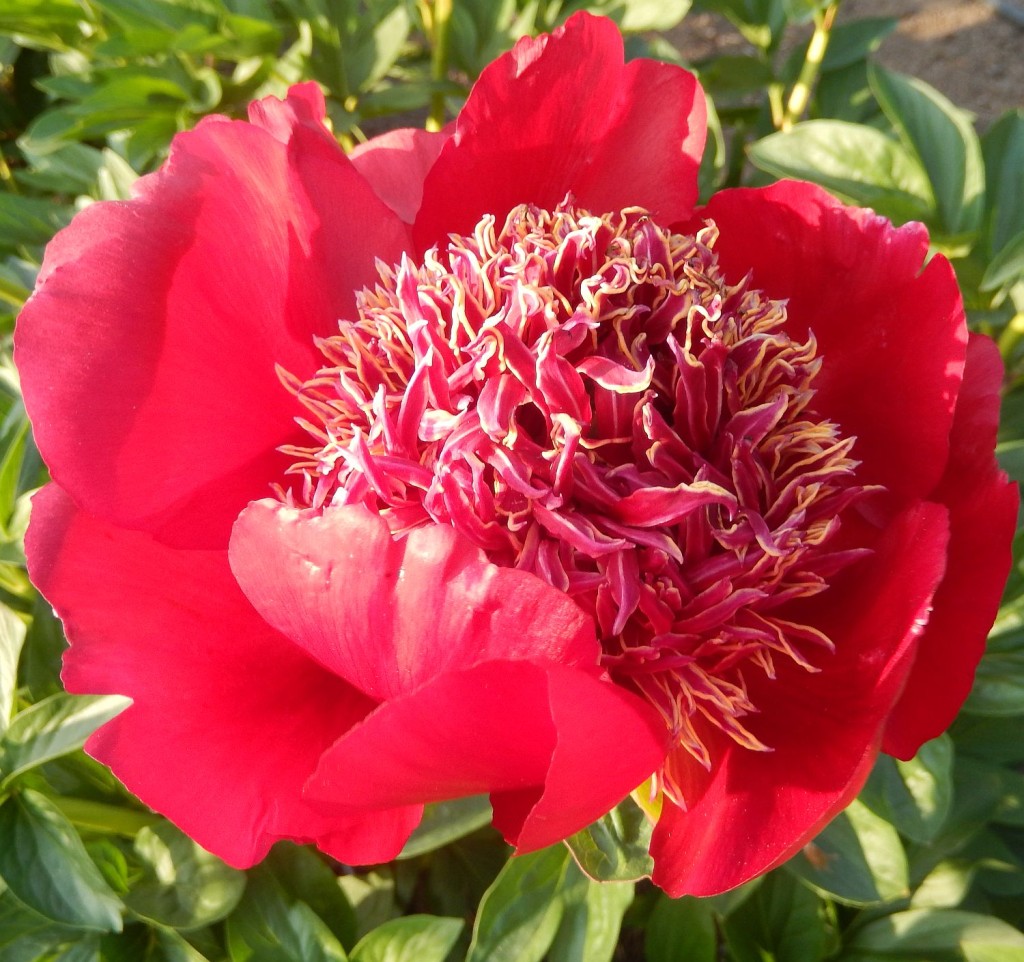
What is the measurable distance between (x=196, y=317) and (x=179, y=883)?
471mm

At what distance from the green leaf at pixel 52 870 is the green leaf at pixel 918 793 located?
1.98ft

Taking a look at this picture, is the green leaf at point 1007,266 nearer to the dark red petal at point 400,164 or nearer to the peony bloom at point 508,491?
the peony bloom at point 508,491

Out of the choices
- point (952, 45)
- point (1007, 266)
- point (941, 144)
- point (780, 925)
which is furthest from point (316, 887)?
point (952, 45)

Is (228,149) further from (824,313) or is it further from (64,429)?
(824,313)

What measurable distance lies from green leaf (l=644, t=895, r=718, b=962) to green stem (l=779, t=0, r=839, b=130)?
1.01 m

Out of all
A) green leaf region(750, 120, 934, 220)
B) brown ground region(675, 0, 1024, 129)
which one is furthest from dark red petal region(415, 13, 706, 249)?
brown ground region(675, 0, 1024, 129)

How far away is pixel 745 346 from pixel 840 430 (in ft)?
0.46

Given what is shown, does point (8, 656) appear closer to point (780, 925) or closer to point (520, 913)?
point (520, 913)

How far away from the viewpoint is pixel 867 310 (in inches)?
28.6

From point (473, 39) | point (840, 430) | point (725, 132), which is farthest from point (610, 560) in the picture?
point (725, 132)

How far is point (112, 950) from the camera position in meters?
0.80

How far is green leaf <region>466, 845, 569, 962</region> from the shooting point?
0.78 metres

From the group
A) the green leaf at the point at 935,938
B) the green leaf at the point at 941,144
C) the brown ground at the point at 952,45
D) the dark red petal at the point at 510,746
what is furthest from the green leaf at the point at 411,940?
the brown ground at the point at 952,45

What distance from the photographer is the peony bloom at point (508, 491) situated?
1.67ft
